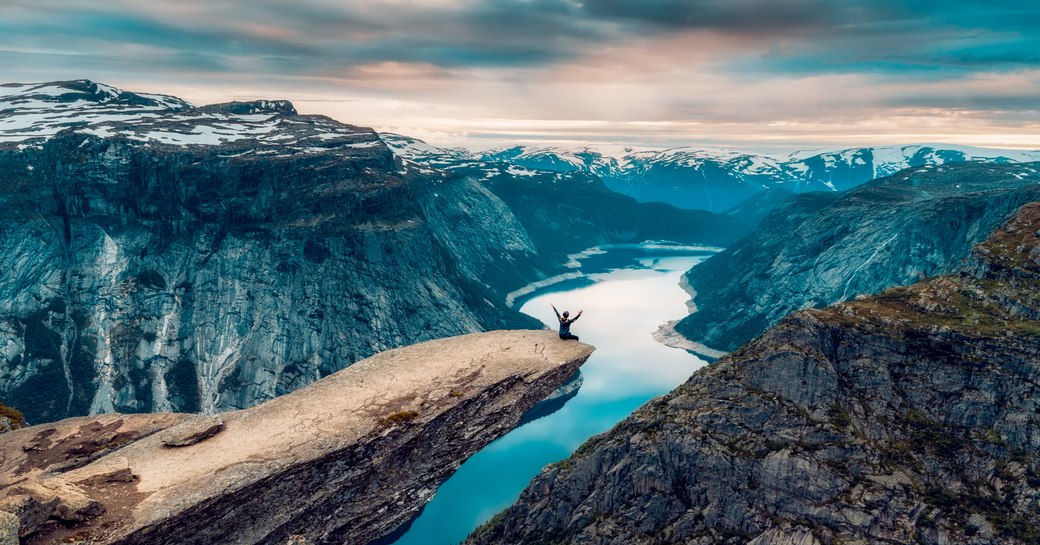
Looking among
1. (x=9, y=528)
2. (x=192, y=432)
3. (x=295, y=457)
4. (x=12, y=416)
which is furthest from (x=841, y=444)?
(x=12, y=416)

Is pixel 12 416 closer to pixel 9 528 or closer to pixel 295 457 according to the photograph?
pixel 9 528

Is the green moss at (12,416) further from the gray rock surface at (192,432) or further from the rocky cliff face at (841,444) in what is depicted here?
the rocky cliff face at (841,444)

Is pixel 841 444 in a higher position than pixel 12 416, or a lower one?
lower

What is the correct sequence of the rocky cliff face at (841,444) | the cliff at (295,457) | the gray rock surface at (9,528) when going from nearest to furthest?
the gray rock surface at (9,528) < the cliff at (295,457) < the rocky cliff face at (841,444)

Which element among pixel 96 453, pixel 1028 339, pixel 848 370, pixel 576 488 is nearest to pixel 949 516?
pixel 848 370

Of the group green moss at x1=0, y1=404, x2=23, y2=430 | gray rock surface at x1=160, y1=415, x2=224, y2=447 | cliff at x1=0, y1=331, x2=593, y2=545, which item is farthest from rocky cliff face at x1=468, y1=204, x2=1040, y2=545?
gray rock surface at x1=160, y1=415, x2=224, y2=447

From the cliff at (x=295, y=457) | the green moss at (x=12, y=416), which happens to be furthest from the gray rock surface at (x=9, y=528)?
the green moss at (x=12, y=416)
